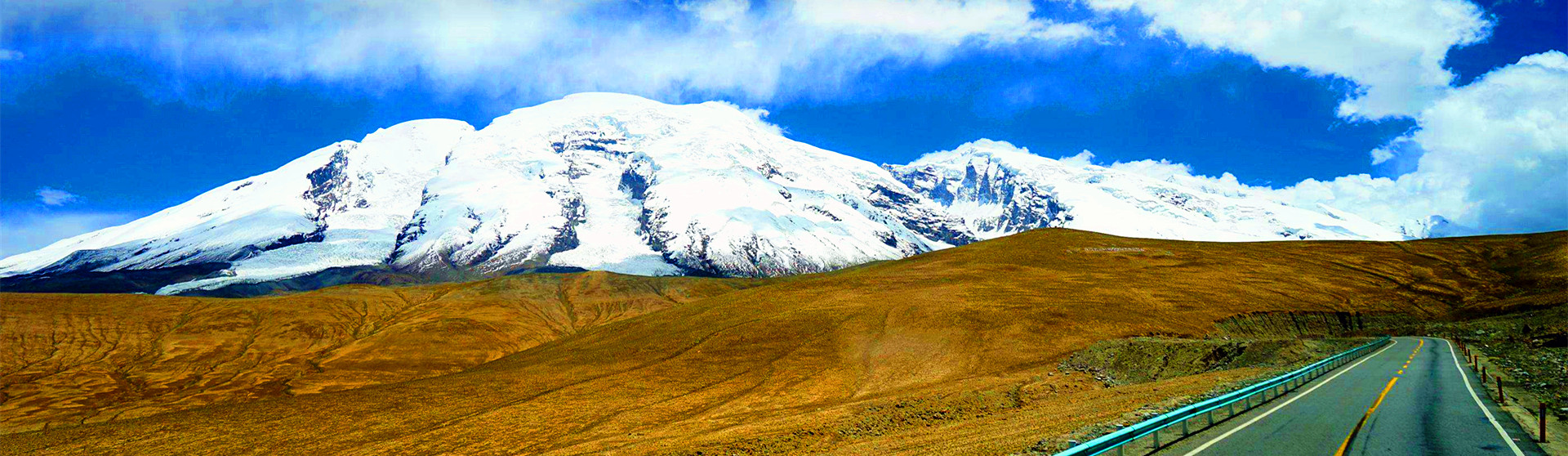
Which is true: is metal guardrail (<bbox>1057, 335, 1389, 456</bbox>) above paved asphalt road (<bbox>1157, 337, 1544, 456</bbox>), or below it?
above

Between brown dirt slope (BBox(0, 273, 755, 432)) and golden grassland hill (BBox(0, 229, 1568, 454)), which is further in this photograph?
brown dirt slope (BBox(0, 273, 755, 432))

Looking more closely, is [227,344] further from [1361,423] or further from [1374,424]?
[1374,424]

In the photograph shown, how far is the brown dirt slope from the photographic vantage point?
223 ft

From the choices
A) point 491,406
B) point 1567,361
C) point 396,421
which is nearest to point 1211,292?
point 1567,361

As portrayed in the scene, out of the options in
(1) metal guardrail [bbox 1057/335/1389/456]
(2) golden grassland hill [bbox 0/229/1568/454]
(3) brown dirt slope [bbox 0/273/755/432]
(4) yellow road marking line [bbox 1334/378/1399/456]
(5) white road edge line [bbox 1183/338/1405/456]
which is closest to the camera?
(1) metal guardrail [bbox 1057/335/1389/456]

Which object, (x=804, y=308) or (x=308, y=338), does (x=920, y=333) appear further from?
(x=308, y=338)

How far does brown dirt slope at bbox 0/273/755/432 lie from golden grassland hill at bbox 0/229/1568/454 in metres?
6.83

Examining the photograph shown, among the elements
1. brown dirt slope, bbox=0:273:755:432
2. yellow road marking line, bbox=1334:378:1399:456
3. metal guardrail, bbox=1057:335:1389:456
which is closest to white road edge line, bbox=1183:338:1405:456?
metal guardrail, bbox=1057:335:1389:456

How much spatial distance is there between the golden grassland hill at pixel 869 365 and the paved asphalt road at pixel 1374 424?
4274 mm

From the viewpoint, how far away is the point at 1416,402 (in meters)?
21.2

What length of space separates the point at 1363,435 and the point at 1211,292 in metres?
63.3

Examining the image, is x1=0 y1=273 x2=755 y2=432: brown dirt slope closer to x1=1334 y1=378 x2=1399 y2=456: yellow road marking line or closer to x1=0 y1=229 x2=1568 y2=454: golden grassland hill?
x1=0 y1=229 x2=1568 y2=454: golden grassland hill

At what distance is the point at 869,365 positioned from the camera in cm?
5144

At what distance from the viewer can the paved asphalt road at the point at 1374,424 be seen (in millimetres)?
14836
